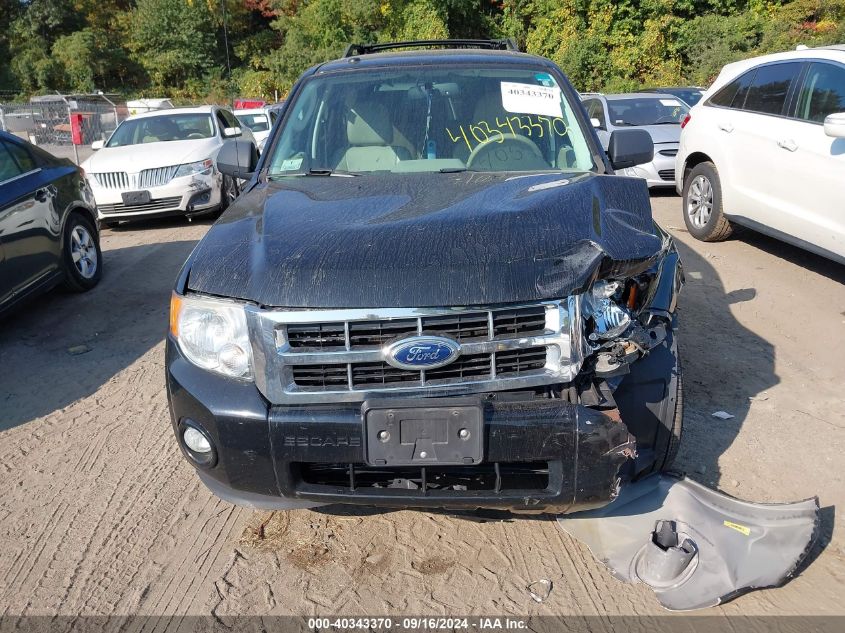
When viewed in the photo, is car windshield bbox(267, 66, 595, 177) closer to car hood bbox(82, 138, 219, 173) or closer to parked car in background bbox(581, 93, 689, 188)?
car hood bbox(82, 138, 219, 173)

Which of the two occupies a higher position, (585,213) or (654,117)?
(585,213)

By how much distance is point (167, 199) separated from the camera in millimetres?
9023

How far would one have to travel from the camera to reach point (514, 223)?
2.59 m

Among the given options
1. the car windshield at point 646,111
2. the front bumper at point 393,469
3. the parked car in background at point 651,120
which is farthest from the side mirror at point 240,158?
the car windshield at point 646,111

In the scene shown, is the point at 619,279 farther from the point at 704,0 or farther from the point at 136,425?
the point at 704,0

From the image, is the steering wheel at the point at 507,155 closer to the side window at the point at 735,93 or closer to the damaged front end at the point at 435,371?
the damaged front end at the point at 435,371

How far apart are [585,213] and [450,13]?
34.9 metres

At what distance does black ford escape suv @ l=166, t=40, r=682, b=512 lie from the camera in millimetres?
2281

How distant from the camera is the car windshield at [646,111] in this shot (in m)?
11.0

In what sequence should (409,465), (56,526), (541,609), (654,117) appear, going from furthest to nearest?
(654,117)
(56,526)
(541,609)
(409,465)

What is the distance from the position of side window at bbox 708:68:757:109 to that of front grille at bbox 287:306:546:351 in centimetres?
562

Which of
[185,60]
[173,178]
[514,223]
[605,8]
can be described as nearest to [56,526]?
[514,223]

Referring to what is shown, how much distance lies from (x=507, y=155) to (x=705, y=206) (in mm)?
4466

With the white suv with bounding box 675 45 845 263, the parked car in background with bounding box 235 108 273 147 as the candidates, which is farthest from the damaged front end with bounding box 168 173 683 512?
the parked car in background with bounding box 235 108 273 147
